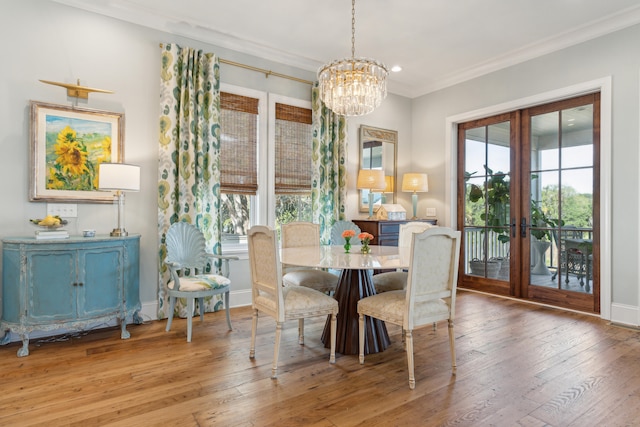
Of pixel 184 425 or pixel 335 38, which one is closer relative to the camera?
pixel 184 425

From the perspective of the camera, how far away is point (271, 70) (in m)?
4.57

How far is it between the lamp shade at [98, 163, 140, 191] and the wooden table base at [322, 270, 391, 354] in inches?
79.5

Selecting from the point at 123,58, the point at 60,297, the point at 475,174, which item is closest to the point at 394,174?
the point at 475,174

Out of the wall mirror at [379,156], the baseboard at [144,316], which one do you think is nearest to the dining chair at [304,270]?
the baseboard at [144,316]

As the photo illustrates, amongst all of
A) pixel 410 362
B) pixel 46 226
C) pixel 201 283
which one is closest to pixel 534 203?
pixel 410 362

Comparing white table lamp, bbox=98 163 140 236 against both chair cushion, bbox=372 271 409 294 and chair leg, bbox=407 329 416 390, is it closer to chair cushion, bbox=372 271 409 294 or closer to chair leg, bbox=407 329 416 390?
chair cushion, bbox=372 271 409 294

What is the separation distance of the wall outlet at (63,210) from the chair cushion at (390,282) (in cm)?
280

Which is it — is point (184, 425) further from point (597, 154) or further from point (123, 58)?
point (597, 154)

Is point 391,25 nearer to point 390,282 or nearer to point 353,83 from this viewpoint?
point 353,83

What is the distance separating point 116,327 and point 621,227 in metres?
4.99

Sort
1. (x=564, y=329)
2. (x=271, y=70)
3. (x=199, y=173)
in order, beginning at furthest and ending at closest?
(x=271, y=70) → (x=199, y=173) → (x=564, y=329)

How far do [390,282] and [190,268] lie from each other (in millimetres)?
1884

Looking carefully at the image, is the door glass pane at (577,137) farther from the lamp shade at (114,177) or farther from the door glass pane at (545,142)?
the lamp shade at (114,177)

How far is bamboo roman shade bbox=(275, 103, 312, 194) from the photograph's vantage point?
15.2 feet
